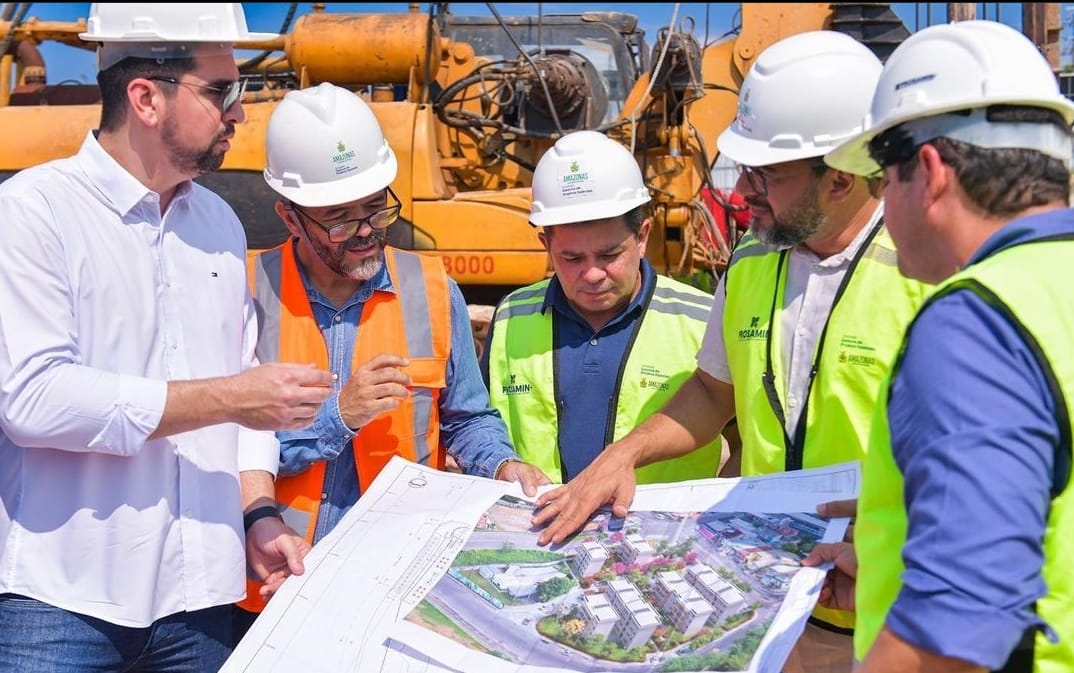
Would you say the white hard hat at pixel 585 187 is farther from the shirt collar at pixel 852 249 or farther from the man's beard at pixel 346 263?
the shirt collar at pixel 852 249

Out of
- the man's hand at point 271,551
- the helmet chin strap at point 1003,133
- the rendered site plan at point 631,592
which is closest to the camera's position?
the helmet chin strap at point 1003,133

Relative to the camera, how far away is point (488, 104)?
827 centimetres

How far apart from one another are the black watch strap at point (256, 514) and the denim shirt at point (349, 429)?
0.18 meters

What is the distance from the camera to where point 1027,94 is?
4.64 feet

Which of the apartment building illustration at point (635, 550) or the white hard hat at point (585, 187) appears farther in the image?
the white hard hat at point (585, 187)

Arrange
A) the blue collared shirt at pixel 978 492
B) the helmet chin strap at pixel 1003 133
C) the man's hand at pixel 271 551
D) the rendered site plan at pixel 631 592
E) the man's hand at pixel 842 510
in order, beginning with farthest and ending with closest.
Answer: the man's hand at pixel 271 551 < the man's hand at pixel 842 510 < the rendered site plan at pixel 631 592 < the helmet chin strap at pixel 1003 133 < the blue collared shirt at pixel 978 492

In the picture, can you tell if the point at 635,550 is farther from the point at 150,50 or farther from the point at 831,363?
the point at 150,50

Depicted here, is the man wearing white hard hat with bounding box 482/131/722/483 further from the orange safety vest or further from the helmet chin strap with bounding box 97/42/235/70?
the helmet chin strap with bounding box 97/42/235/70

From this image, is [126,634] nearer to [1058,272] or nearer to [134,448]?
[134,448]

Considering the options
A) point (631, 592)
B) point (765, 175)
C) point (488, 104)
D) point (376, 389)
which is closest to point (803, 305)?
point (765, 175)

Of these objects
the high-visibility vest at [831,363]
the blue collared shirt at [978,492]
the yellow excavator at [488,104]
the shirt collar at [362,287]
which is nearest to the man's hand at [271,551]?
the shirt collar at [362,287]

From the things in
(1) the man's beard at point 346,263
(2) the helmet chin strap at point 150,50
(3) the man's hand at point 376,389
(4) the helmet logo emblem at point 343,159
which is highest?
(2) the helmet chin strap at point 150,50

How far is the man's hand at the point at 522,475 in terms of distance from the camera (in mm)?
2510

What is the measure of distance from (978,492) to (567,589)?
3.14ft
